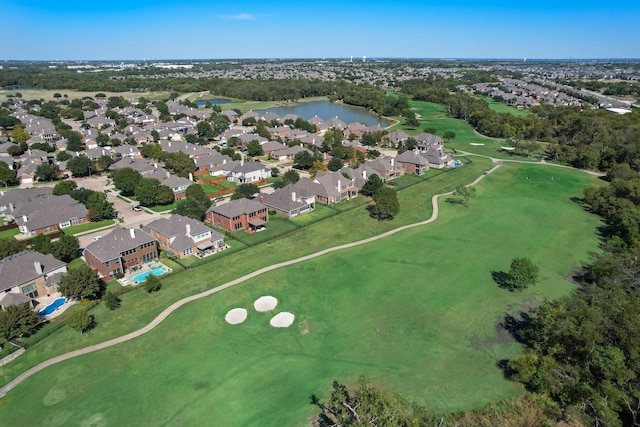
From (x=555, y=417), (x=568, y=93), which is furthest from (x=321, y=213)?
(x=568, y=93)

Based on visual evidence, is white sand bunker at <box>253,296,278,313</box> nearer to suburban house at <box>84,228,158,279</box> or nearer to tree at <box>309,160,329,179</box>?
suburban house at <box>84,228,158,279</box>

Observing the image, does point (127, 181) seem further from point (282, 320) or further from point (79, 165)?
point (282, 320)

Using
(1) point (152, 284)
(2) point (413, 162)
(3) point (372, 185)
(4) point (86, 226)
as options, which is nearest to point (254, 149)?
(3) point (372, 185)

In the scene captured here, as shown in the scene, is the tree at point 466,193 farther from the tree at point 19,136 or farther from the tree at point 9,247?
the tree at point 19,136

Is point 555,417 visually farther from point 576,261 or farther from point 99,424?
point 99,424

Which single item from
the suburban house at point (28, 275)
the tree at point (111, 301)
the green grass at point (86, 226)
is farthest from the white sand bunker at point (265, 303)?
the green grass at point (86, 226)

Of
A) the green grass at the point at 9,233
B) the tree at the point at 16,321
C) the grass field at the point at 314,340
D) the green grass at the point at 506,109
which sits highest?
the green grass at the point at 506,109
